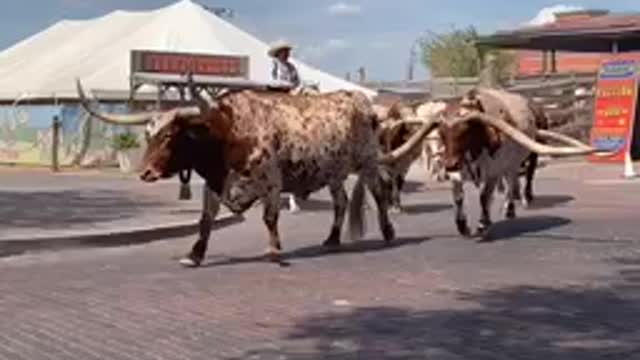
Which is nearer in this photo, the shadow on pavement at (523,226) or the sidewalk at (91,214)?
the shadow on pavement at (523,226)

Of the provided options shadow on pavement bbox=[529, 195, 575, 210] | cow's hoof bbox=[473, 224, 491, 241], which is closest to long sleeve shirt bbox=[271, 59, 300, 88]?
cow's hoof bbox=[473, 224, 491, 241]

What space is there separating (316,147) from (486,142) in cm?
223

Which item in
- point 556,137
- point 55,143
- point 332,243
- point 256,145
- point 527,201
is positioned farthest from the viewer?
point 55,143

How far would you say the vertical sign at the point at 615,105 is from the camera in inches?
1142

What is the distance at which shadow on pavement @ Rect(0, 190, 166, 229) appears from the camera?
18.1 meters

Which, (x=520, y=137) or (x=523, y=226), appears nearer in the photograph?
(x=520, y=137)

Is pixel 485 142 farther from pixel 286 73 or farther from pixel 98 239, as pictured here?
pixel 98 239

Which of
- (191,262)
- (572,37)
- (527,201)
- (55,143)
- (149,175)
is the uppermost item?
(572,37)

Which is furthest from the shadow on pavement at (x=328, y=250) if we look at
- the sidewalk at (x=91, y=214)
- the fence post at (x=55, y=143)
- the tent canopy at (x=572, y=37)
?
the fence post at (x=55, y=143)

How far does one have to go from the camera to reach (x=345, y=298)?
36.1ft

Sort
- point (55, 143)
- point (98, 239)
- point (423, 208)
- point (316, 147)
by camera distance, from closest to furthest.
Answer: point (316, 147) < point (98, 239) < point (423, 208) < point (55, 143)

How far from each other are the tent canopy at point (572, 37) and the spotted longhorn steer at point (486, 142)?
71.0ft

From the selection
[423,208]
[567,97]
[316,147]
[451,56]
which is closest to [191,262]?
[316,147]

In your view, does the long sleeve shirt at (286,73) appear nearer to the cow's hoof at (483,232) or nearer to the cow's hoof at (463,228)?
the cow's hoof at (463,228)
